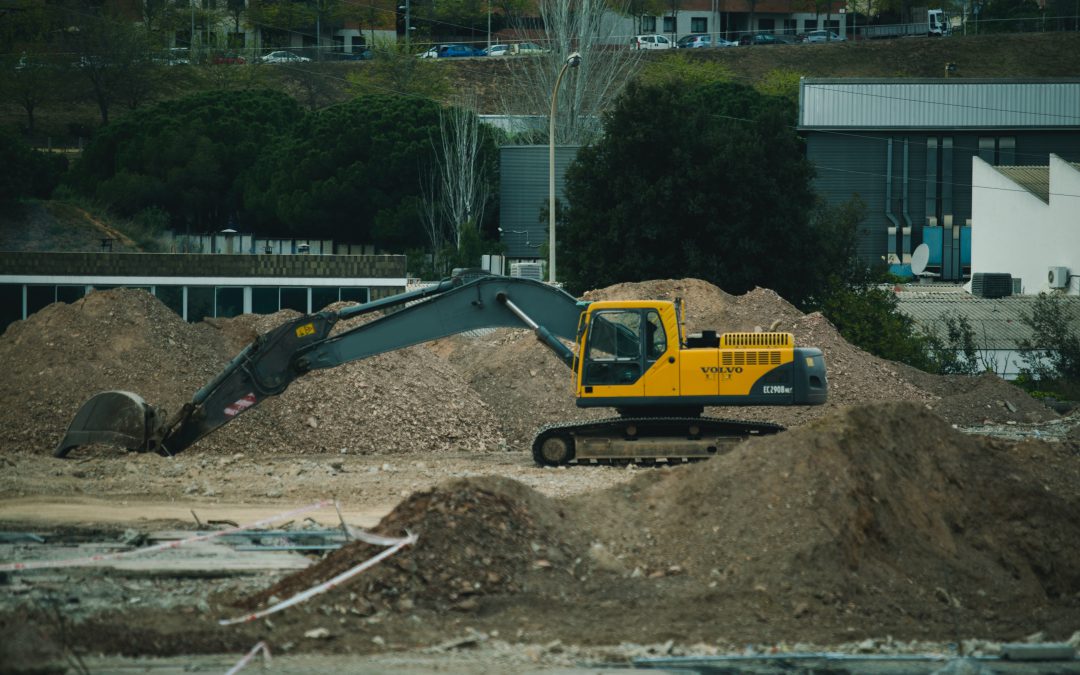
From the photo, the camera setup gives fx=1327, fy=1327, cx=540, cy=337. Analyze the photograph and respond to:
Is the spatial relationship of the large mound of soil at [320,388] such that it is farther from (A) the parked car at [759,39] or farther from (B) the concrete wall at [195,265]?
(A) the parked car at [759,39]

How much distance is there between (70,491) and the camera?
727 inches

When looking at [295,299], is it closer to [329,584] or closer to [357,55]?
[329,584]

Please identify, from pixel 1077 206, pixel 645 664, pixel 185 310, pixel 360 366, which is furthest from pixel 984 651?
pixel 1077 206

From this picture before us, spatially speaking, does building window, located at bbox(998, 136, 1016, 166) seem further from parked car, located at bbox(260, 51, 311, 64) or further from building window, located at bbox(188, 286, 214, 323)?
parked car, located at bbox(260, 51, 311, 64)

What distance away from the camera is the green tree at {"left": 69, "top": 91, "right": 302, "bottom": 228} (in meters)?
67.2

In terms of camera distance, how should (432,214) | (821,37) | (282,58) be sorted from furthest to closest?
1. (821,37)
2. (282,58)
3. (432,214)

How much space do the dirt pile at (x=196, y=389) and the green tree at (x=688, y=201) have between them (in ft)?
49.2

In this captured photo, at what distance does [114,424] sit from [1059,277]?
42.2m

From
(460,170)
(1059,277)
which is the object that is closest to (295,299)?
(460,170)

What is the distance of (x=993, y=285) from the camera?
169 ft

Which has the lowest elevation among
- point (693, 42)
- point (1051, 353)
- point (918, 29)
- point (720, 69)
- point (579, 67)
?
point (1051, 353)

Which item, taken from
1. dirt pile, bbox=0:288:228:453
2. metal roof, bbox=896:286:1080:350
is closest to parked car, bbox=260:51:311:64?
metal roof, bbox=896:286:1080:350

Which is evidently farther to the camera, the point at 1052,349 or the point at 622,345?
the point at 1052,349

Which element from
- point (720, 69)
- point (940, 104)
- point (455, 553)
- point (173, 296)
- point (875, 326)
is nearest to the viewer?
point (455, 553)
